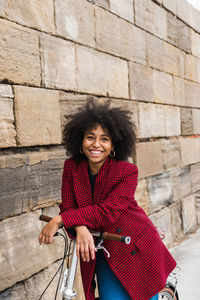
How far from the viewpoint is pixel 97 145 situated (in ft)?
7.18

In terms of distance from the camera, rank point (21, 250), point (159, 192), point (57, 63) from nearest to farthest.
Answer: point (21, 250) < point (57, 63) < point (159, 192)

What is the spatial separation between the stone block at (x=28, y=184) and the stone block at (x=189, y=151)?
299cm

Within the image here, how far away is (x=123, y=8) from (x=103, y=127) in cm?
283

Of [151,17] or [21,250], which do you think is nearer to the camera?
[21,250]

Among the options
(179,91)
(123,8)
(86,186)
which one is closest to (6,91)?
(86,186)

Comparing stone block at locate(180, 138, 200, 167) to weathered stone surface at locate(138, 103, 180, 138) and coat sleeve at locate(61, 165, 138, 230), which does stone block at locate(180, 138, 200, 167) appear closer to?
weathered stone surface at locate(138, 103, 180, 138)

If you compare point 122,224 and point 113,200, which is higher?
point 113,200

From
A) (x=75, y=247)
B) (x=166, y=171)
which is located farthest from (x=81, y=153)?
(x=166, y=171)

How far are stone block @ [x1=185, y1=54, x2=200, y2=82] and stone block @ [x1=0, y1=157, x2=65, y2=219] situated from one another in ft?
11.8

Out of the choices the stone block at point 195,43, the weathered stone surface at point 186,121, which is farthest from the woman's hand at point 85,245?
the stone block at point 195,43

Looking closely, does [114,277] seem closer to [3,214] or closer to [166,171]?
[3,214]

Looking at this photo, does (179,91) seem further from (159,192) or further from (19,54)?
(19,54)

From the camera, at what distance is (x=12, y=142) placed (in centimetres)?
302

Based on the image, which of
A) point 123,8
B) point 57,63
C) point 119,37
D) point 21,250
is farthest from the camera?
point 123,8
